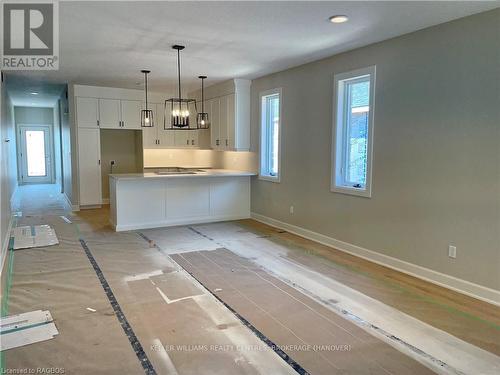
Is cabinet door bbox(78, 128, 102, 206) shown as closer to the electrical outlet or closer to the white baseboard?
the white baseboard

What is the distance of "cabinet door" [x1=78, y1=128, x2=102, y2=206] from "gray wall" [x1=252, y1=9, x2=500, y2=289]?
4827 millimetres

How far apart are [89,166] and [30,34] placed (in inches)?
159

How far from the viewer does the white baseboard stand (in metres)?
3.30

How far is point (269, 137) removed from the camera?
21.3 feet

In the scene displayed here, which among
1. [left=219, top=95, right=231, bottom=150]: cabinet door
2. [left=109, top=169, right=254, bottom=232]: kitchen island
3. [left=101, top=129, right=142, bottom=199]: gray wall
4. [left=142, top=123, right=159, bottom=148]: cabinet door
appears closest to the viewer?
[left=109, top=169, right=254, bottom=232]: kitchen island

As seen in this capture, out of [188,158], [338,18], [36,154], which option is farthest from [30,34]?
[36,154]

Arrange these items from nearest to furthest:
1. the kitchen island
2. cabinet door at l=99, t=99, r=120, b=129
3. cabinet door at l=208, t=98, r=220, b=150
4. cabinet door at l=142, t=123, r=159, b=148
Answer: the kitchen island < cabinet door at l=208, t=98, r=220, b=150 < cabinet door at l=99, t=99, r=120, b=129 < cabinet door at l=142, t=123, r=159, b=148

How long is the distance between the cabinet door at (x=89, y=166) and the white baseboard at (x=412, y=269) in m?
4.35

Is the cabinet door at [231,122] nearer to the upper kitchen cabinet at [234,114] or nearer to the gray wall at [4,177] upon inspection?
the upper kitchen cabinet at [234,114]

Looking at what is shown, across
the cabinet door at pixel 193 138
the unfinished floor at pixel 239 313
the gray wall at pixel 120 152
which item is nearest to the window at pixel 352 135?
the unfinished floor at pixel 239 313

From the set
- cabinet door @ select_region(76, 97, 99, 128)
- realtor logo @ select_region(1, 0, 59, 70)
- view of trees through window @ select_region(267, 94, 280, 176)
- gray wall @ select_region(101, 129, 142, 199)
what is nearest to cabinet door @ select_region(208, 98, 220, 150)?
view of trees through window @ select_region(267, 94, 280, 176)

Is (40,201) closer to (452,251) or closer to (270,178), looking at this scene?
(270,178)

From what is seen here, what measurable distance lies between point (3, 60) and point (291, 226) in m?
4.72

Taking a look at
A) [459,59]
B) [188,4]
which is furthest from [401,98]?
[188,4]
